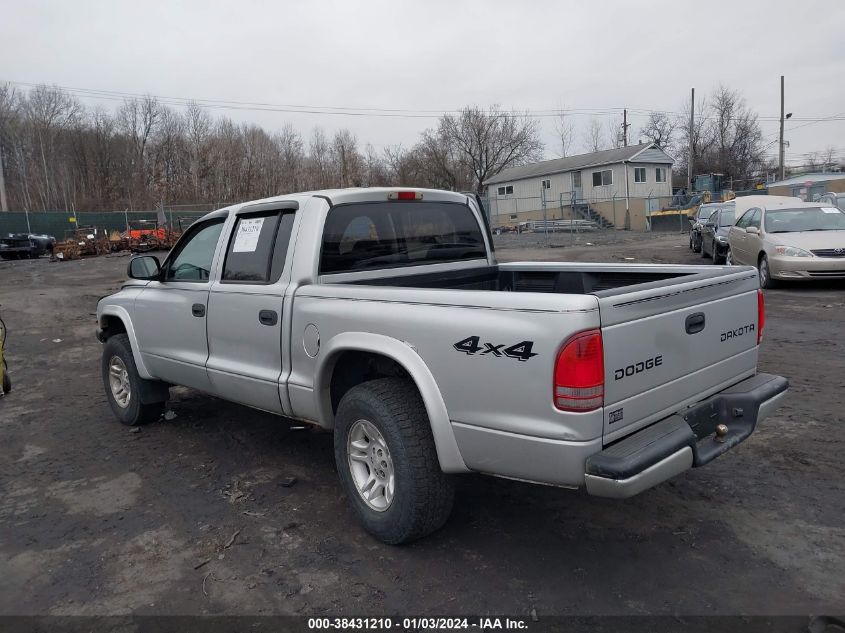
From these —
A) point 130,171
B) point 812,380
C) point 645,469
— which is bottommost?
point 812,380

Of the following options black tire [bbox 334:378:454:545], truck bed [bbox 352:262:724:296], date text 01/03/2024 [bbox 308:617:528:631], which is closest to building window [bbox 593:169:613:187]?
truck bed [bbox 352:262:724:296]

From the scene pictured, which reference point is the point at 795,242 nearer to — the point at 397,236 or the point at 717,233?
the point at 717,233

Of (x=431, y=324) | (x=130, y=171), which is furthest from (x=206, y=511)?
(x=130, y=171)

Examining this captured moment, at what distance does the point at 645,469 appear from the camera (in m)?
2.65

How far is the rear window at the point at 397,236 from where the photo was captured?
407cm

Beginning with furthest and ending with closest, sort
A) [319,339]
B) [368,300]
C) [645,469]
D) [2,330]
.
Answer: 1. [2,330]
2. [319,339]
3. [368,300]
4. [645,469]

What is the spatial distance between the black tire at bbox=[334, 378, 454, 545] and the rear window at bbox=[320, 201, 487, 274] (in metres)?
1.01

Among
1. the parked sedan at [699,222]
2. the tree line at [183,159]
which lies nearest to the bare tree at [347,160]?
the tree line at [183,159]

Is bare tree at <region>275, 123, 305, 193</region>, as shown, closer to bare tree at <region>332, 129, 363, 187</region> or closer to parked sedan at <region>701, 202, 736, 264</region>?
bare tree at <region>332, 129, 363, 187</region>

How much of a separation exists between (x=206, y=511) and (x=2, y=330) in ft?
15.5

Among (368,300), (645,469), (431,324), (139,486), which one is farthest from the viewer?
(139,486)

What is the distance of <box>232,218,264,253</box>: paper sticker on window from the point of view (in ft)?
14.3

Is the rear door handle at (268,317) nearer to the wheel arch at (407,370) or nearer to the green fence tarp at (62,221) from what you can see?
the wheel arch at (407,370)

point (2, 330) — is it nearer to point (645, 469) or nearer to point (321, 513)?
point (321, 513)
